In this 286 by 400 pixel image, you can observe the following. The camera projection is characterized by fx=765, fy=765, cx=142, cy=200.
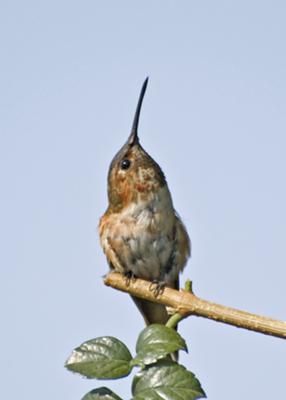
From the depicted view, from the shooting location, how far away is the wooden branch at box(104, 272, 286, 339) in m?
2.43

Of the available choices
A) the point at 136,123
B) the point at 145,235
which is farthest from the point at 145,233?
the point at 136,123

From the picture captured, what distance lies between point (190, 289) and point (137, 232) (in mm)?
5134

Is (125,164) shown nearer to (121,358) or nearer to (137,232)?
(137,232)

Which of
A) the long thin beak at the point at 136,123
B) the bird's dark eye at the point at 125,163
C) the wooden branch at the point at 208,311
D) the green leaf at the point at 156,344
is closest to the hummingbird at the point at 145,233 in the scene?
the long thin beak at the point at 136,123

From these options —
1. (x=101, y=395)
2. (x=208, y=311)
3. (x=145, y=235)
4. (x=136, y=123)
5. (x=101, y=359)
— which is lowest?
(x=101, y=395)

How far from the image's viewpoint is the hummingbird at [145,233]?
799 cm

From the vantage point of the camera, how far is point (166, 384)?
2.36 metres

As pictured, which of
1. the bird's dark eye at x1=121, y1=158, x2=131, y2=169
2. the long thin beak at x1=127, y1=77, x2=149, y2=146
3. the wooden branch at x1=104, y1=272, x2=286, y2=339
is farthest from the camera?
the bird's dark eye at x1=121, y1=158, x2=131, y2=169

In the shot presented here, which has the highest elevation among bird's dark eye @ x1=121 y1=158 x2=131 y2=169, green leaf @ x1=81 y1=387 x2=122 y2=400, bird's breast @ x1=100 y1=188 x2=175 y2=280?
bird's dark eye @ x1=121 y1=158 x2=131 y2=169

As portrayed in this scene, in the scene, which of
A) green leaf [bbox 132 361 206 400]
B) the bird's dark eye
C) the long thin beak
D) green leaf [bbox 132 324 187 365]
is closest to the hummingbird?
the long thin beak

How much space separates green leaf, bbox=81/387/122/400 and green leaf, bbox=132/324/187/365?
0.16 m

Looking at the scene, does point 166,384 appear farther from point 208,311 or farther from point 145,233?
point 145,233

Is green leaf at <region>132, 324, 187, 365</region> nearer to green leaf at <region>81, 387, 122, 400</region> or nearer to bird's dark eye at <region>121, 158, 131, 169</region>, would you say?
green leaf at <region>81, 387, 122, 400</region>

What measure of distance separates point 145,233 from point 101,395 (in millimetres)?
5622
